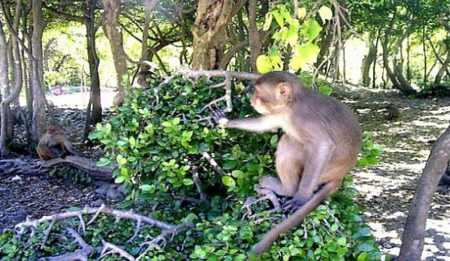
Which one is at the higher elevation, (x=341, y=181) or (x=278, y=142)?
(x=278, y=142)

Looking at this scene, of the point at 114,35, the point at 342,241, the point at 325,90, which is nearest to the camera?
the point at 342,241

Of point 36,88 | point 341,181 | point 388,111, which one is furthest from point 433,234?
point 388,111

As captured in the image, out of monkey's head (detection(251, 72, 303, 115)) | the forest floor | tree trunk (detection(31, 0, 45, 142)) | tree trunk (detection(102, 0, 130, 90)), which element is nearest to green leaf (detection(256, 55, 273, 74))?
monkey's head (detection(251, 72, 303, 115))

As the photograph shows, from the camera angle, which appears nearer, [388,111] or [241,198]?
[241,198]

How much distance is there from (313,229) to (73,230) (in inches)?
42.0

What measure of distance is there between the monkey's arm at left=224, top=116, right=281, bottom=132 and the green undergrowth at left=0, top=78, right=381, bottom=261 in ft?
0.20

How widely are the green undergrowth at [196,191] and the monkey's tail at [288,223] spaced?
3 cm

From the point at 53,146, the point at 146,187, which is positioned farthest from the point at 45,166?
the point at 146,187

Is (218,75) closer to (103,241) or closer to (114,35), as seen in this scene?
(103,241)

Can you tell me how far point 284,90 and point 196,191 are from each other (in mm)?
706

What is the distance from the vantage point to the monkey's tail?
1839 mm

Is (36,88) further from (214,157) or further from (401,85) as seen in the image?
(401,85)

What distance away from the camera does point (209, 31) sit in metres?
4.19

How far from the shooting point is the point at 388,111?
13.2 metres
